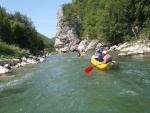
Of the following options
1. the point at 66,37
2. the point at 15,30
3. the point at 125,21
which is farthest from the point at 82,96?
the point at 66,37

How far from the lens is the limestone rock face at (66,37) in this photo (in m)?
92.7

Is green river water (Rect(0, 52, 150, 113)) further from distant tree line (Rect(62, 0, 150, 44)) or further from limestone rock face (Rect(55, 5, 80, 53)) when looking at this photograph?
limestone rock face (Rect(55, 5, 80, 53))

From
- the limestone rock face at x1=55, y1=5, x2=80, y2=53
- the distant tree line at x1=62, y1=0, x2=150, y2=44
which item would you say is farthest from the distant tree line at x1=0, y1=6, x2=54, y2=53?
the limestone rock face at x1=55, y1=5, x2=80, y2=53

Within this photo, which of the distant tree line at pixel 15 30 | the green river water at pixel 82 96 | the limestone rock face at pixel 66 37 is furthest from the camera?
the limestone rock face at pixel 66 37

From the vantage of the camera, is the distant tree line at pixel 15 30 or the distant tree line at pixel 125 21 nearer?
the distant tree line at pixel 125 21

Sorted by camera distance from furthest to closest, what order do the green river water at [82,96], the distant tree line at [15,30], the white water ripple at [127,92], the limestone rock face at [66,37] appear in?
the limestone rock face at [66,37] → the distant tree line at [15,30] → the white water ripple at [127,92] → the green river water at [82,96]

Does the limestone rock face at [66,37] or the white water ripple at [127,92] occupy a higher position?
the limestone rock face at [66,37]

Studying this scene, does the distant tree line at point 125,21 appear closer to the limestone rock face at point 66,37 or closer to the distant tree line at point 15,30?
the distant tree line at point 15,30

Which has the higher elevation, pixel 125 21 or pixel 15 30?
pixel 125 21

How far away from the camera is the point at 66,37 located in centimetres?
9719

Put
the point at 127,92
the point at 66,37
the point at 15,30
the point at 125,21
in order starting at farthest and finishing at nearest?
the point at 66,37 → the point at 15,30 → the point at 125,21 → the point at 127,92

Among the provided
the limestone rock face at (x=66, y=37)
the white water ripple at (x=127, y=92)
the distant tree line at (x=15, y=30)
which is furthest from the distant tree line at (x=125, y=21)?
the limestone rock face at (x=66, y=37)

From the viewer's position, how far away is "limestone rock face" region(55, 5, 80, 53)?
92.7m

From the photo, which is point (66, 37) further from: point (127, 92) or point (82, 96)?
point (127, 92)
